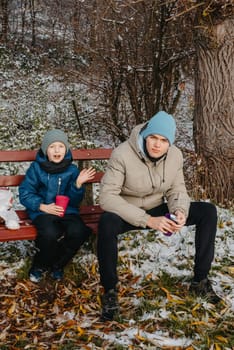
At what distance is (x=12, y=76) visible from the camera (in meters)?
13.7

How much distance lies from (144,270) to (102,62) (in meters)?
5.09

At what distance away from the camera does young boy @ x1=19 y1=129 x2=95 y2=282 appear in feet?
12.7

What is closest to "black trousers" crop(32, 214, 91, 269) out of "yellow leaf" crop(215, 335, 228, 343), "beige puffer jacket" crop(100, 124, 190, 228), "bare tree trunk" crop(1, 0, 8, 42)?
"beige puffer jacket" crop(100, 124, 190, 228)

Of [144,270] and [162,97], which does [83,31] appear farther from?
[144,270]

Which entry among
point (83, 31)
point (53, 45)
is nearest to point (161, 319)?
point (83, 31)

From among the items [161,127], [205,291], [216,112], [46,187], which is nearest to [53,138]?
[46,187]

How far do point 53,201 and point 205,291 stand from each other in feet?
4.86

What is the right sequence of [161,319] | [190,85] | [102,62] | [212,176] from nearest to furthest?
1. [161,319]
2. [212,176]
3. [102,62]
4. [190,85]

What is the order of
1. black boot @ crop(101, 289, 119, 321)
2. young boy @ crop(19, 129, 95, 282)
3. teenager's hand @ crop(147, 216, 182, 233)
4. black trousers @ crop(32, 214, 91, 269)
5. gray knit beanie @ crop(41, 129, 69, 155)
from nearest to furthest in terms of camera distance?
black boot @ crop(101, 289, 119, 321)
teenager's hand @ crop(147, 216, 182, 233)
black trousers @ crop(32, 214, 91, 269)
young boy @ crop(19, 129, 95, 282)
gray knit beanie @ crop(41, 129, 69, 155)

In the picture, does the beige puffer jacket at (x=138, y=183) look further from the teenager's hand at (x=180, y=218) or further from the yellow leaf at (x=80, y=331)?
the yellow leaf at (x=80, y=331)

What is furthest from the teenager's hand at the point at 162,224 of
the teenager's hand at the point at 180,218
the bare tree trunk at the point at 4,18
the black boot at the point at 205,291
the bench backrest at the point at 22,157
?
the bare tree trunk at the point at 4,18

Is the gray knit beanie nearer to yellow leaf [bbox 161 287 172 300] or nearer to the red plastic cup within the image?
the red plastic cup

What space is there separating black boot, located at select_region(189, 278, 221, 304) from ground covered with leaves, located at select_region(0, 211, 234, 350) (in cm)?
5

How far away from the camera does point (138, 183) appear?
149 inches
